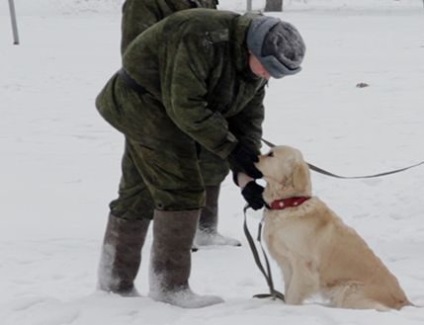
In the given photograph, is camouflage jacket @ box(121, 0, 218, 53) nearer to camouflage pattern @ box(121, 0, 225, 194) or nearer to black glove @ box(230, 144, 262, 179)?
camouflage pattern @ box(121, 0, 225, 194)

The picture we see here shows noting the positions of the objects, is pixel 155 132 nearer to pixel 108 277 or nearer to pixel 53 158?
pixel 108 277

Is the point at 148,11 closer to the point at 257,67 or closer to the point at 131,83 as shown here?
the point at 131,83

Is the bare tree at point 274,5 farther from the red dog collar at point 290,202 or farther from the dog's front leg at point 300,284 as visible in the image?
the dog's front leg at point 300,284

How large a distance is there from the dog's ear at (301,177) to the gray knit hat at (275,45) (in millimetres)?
554

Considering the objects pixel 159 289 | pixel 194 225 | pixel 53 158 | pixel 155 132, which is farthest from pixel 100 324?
pixel 53 158

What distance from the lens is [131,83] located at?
3.54 m

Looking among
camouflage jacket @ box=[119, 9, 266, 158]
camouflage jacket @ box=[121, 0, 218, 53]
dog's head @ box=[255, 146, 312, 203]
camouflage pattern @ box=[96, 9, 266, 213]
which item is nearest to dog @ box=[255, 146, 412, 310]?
dog's head @ box=[255, 146, 312, 203]

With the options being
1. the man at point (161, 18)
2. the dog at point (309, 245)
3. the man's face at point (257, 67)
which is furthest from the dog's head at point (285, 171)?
the man at point (161, 18)

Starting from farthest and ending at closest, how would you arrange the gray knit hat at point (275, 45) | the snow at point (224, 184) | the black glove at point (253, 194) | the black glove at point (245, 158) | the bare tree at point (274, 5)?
1. the bare tree at point (274, 5)
2. the snow at point (224, 184)
3. the black glove at point (253, 194)
4. the black glove at point (245, 158)
5. the gray knit hat at point (275, 45)

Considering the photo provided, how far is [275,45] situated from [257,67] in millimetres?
167

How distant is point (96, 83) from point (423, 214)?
24.0 ft

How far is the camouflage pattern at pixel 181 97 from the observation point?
10.7 ft

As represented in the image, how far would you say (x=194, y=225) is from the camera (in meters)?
3.69

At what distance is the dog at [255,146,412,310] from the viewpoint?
363cm
